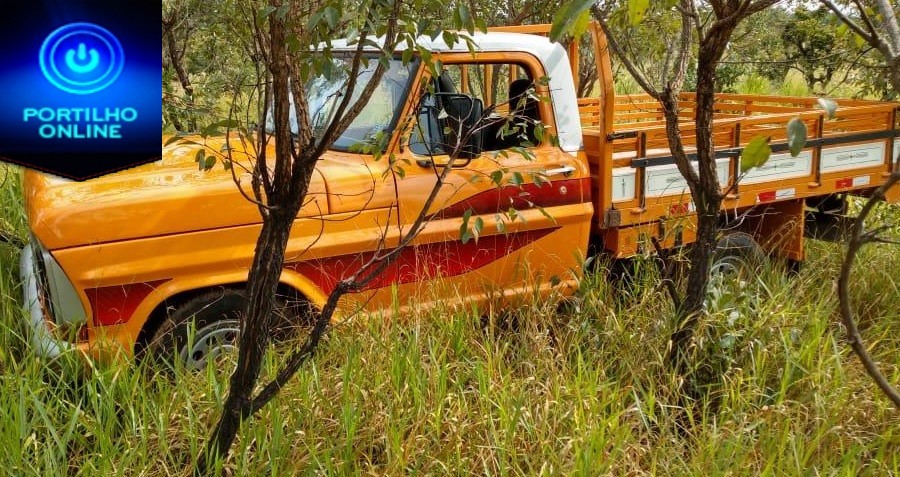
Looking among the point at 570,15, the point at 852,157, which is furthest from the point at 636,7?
the point at 852,157

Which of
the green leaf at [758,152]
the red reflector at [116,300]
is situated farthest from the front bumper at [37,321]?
the green leaf at [758,152]

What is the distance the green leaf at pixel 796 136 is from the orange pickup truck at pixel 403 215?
133 cm

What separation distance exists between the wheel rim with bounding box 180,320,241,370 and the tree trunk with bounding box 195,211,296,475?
0.72 metres

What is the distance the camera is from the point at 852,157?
194 inches

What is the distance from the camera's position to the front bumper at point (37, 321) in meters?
3.08

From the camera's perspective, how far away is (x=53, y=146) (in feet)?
15.5

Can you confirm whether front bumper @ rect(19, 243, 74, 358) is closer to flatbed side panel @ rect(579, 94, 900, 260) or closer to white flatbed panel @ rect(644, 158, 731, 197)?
flatbed side panel @ rect(579, 94, 900, 260)

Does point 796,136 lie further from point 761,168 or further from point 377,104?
point 761,168

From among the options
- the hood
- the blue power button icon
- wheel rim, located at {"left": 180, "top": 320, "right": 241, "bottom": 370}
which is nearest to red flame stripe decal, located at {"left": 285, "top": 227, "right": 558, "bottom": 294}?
the hood

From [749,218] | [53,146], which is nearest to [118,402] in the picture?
[53,146]

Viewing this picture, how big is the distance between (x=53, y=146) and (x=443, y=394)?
3.17 meters

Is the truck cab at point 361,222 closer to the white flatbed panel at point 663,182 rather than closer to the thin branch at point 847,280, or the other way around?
the white flatbed panel at point 663,182

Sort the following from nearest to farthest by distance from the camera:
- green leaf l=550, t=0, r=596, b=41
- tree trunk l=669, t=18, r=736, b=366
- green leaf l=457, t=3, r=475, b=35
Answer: green leaf l=550, t=0, r=596, b=41, green leaf l=457, t=3, r=475, b=35, tree trunk l=669, t=18, r=736, b=366

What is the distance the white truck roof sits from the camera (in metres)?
3.87
